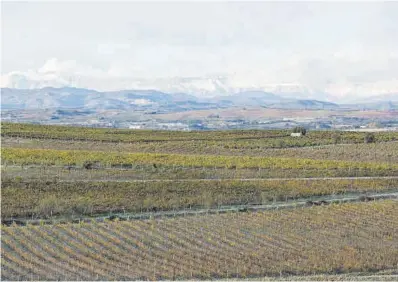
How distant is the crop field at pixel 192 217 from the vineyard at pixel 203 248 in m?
0.05

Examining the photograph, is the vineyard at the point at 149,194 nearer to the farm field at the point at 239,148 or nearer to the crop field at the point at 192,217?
the crop field at the point at 192,217

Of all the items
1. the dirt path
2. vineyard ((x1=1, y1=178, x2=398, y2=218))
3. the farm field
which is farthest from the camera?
the farm field

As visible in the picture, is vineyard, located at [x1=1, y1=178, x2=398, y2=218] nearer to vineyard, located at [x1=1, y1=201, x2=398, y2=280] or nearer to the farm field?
vineyard, located at [x1=1, y1=201, x2=398, y2=280]

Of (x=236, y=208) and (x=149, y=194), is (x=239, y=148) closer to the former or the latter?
(x=149, y=194)

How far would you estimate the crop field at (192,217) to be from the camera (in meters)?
29.0

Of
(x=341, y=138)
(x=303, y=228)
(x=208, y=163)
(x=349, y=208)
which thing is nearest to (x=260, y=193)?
(x=349, y=208)

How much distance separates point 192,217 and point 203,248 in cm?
710

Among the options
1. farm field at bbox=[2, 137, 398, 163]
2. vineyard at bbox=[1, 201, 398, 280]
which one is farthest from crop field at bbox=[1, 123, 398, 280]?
farm field at bbox=[2, 137, 398, 163]

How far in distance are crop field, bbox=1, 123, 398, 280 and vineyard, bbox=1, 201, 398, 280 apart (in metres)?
0.05

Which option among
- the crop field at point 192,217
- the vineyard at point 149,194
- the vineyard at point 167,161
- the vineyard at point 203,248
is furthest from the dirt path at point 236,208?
the vineyard at point 167,161

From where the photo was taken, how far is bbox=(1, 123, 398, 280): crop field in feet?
95.2

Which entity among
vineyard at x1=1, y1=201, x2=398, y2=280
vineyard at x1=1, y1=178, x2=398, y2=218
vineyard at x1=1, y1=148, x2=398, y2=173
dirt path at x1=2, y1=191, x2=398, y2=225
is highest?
vineyard at x1=1, y1=148, x2=398, y2=173

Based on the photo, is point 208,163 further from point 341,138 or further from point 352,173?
point 341,138

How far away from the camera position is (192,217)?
128 feet
